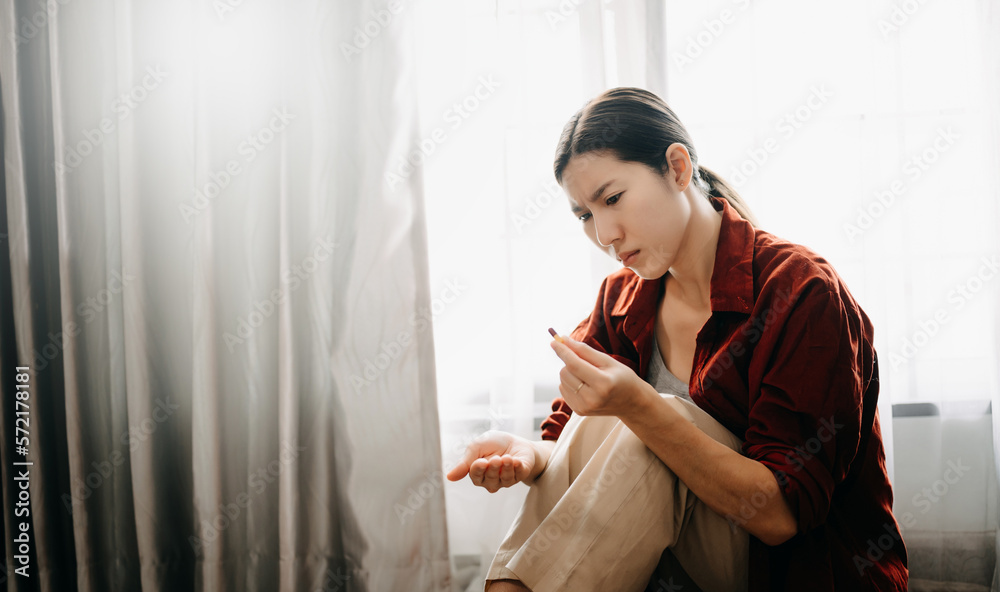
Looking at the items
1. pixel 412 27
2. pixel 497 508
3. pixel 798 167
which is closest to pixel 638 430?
pixel 497 508

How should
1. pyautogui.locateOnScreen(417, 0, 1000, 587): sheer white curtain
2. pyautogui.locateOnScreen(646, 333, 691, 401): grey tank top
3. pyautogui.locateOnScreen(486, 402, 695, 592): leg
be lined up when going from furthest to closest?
pyautogui.locateOnScreen(417, 0, 1000, 587): sheer white curtain < pyautogui.locateOnScreen(646, 333, 691, 401): grey tank top < pyautogui.locateOnScreen(486, 402, 695, 592): leg

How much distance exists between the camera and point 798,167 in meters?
1.28

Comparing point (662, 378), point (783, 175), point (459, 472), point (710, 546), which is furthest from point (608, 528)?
point (783, 175)

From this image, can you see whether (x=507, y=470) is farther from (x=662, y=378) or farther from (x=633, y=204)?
(x=633, y=204)

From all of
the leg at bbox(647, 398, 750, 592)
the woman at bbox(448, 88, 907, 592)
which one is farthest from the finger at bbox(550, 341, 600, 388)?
the leg at bbox(647, 398, 750, 592)

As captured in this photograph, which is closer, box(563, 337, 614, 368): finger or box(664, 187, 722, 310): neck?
box(563, 337, 614, 368): finger

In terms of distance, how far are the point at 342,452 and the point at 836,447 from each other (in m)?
0.95

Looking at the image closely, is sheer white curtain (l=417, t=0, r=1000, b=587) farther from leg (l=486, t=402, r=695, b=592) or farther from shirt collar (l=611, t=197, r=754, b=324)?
leg (l=486, t=402, r=695, b=592)

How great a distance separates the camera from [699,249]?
956mm

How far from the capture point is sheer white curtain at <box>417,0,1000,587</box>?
125cm

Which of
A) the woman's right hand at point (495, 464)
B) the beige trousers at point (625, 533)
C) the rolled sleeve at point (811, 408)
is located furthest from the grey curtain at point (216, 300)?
the rolled sleeve at point (811, 408)

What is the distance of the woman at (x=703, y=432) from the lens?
28.6 inches

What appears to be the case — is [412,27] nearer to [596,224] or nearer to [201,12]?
[201,12]

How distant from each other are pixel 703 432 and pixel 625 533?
0.55ft
